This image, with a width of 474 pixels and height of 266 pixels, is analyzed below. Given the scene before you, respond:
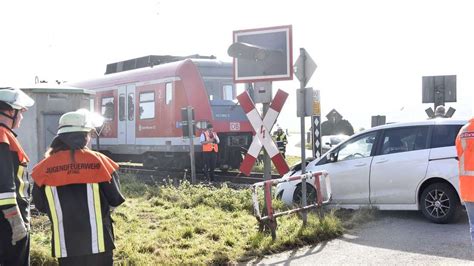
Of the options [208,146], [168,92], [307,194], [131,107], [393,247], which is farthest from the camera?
[131,107]

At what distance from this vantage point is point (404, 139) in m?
8.81

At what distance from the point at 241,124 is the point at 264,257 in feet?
31.8

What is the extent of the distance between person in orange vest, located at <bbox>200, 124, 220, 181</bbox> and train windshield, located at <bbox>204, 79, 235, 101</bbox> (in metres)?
1.17

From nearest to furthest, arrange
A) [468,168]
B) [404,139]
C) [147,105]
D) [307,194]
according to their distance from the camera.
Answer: [468,168] < [404,139] < [307,194] < [147,105]

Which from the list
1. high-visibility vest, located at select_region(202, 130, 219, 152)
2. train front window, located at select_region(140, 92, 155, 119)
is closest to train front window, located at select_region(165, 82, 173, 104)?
train front window, located at select_region(140, 92, 155, 119)

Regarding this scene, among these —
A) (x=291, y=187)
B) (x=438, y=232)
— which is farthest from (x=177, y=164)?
(x=438, y=232)

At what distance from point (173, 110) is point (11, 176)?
11.6 meters

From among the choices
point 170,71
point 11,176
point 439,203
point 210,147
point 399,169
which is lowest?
point 439,203

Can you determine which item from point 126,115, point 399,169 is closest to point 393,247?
point 399,169

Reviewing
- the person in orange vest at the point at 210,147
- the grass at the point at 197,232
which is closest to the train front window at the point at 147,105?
the person in orange vest at the point at 210,147

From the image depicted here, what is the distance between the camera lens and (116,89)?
60.2 feet

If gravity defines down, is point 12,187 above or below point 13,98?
below

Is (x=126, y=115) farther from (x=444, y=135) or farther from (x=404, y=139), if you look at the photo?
(x=444, y=135)

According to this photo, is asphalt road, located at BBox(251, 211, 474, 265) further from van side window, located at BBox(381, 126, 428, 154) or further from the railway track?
the railway track
